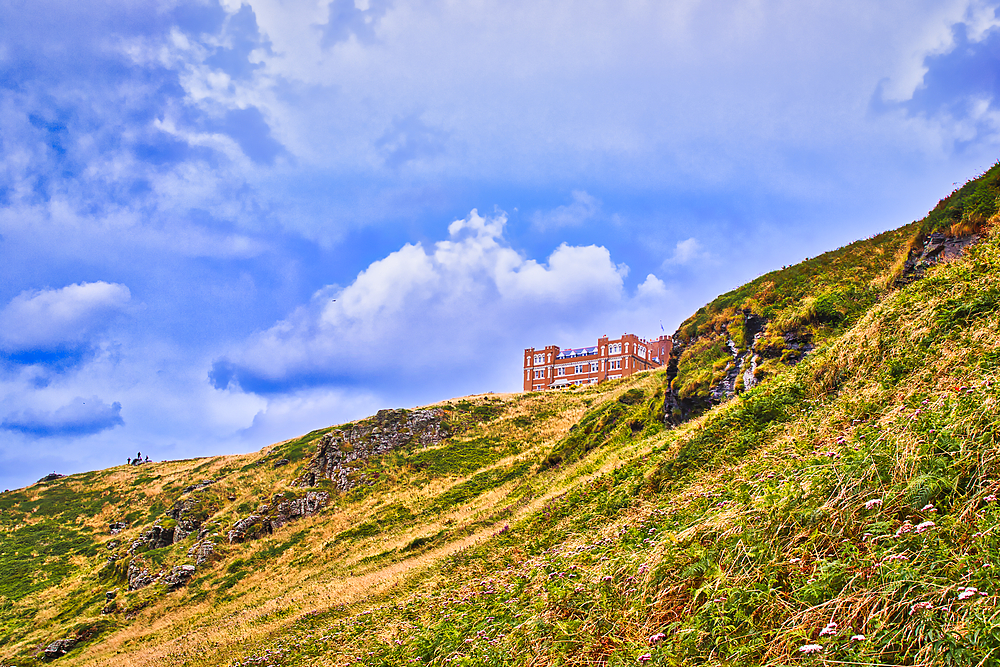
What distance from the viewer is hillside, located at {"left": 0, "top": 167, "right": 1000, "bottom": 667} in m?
4.90

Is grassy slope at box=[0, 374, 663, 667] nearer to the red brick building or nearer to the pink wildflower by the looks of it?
the pink wildflower

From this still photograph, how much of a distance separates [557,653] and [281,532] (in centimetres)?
3722

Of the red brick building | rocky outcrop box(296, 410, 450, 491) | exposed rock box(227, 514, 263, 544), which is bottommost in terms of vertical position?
exposed rock box(227, 514, 263, 544)

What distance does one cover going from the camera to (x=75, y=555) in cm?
4622

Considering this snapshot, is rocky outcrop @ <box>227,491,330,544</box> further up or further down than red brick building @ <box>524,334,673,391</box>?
further down

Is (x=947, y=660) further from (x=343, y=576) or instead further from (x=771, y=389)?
(x=343, y=576)

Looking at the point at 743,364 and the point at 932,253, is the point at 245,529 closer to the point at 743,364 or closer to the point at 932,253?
the point at 743,364

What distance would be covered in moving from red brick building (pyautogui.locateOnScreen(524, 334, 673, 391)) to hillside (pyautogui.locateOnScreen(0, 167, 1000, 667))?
84251mm

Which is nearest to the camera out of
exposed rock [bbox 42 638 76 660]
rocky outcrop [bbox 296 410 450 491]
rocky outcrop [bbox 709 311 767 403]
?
rocky outcrop [bbox 709 311 767 403]

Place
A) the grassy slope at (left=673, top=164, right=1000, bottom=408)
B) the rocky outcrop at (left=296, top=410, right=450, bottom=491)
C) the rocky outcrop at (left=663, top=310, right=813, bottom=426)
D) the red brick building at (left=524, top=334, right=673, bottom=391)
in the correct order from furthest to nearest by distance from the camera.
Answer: the red brick building at (left=524, top=334, right=673, bottom=391), the rocky outcrop at (left=296, top=410, right=450, bottom=491), the rocky outcrop at (left=663, top=310, right=813, bottom=426), the grassy slope at (left=673, top=164, right=1000, bottom=408)

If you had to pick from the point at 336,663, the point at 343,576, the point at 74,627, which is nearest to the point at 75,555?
the point at 74,627

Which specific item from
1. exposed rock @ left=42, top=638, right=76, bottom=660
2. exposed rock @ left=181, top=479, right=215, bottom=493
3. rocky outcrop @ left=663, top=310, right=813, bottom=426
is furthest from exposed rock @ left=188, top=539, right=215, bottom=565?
rocky outcrop @ left=663, top=310, right=813, bottom=426

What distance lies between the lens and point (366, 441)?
49.8 m

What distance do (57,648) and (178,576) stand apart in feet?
22.0
